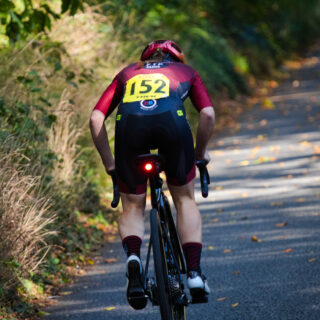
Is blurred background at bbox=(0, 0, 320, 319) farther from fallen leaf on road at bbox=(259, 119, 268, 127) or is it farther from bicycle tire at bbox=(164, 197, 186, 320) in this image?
bicycle tire at bbox=(164, 197, 186, 320)

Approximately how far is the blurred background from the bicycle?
1.36m

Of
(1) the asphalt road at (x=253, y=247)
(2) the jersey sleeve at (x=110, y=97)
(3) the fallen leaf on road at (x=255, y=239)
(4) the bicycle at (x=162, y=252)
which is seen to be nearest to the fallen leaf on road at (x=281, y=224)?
(1) the asphalt road at (x=253, y=247)

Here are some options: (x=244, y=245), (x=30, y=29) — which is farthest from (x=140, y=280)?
(x=30, y=29)

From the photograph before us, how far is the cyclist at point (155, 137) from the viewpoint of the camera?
14.5 ft

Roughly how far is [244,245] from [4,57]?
370 cm

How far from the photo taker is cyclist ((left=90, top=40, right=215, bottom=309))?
4.42 metres

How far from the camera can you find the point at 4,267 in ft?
18.3

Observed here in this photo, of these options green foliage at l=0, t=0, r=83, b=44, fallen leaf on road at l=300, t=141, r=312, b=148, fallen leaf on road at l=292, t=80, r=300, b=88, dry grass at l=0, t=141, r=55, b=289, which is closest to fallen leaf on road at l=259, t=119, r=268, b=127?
fallen leaf on road at l=300, t=141, r=312, b=148

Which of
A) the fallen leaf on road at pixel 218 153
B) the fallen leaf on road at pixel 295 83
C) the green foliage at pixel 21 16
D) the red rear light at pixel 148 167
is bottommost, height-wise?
the fallen leaf on road at pixel 295 83

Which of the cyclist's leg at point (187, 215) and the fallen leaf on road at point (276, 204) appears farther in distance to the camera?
the fallen leaf on road at point (276, 204)

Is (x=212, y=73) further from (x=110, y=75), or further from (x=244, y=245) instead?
(x=244, y=245)

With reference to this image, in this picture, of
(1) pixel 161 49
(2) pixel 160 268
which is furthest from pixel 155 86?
(2) pixel 160 268

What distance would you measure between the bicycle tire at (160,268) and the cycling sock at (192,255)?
0.28 m

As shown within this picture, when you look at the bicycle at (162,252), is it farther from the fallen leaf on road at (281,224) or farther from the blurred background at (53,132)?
the fallen leaf on road at (281,224)
